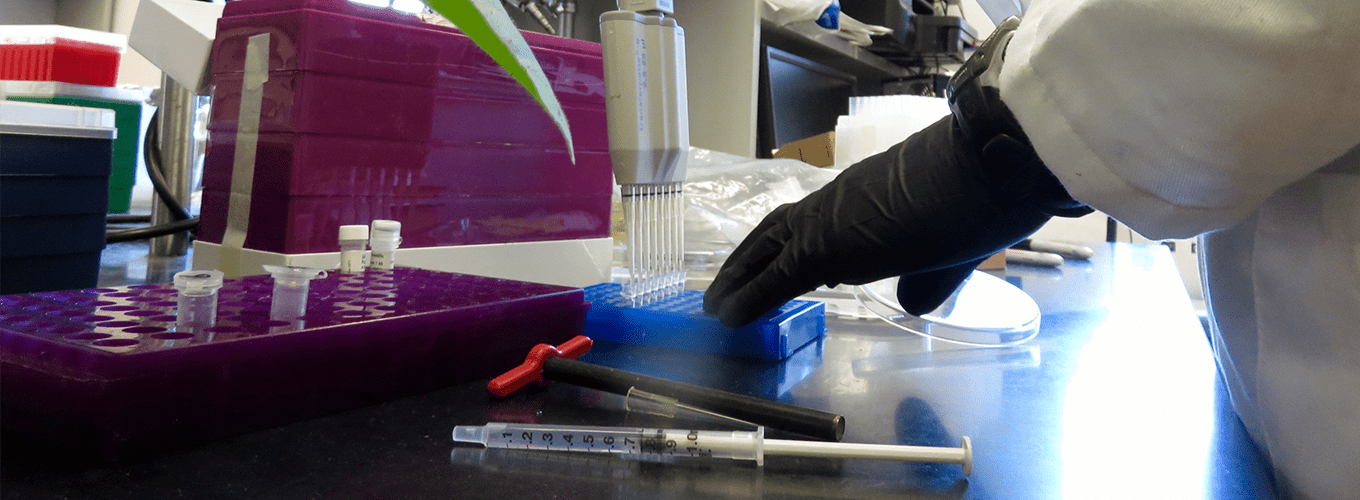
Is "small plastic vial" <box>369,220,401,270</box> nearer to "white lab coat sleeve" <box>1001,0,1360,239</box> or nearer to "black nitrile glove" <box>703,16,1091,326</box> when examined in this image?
"black nitrile glove" <box>703,16,1091,326</box>

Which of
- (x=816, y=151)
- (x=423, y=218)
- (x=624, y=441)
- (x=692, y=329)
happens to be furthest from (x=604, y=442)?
(x=816, y=151)

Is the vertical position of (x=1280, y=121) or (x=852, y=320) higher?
(x=1280, y=121)

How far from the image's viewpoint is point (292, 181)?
56 cm

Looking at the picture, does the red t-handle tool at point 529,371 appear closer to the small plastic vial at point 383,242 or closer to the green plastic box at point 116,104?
the small plastic vial at point 383,242

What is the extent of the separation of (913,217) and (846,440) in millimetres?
185

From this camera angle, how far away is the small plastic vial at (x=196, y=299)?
0.34m

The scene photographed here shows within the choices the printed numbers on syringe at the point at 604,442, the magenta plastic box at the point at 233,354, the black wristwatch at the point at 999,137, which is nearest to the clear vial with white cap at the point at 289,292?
the magenta plastic box at the point at 233,354

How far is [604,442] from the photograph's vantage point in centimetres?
35

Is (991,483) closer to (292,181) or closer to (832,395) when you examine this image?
(832,395)

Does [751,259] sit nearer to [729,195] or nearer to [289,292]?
[289,292]

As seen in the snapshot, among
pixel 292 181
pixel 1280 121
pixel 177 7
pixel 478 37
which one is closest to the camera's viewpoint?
pixel 478 37

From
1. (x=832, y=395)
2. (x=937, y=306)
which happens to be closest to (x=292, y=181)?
(x=832, y=395)

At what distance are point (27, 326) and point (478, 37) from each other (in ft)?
0.91

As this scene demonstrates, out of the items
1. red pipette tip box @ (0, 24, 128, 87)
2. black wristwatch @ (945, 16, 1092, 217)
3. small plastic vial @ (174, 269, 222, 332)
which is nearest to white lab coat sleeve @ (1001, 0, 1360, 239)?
black wristwatch @ (945, 16, 1092, 217)
